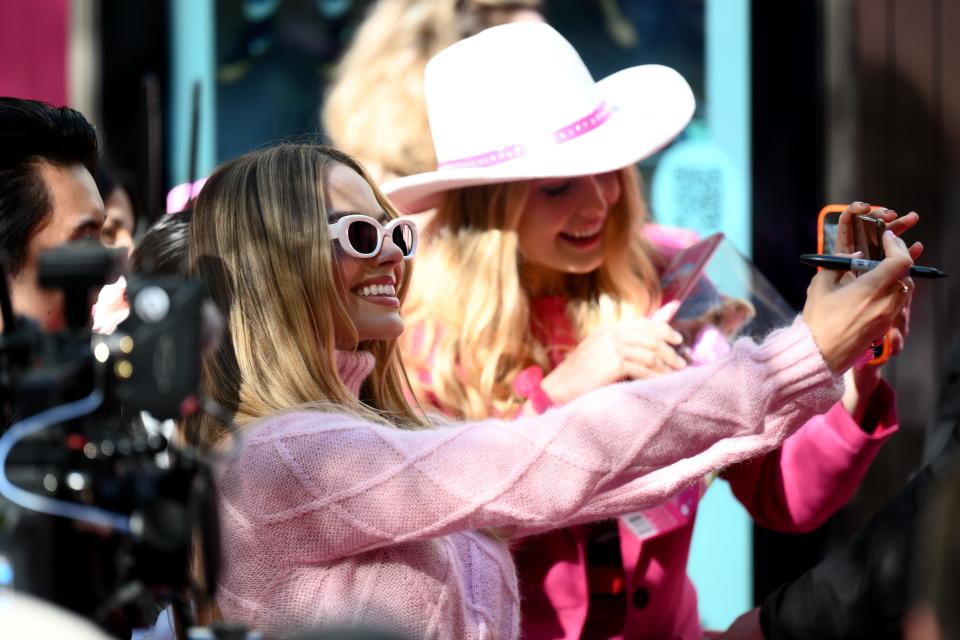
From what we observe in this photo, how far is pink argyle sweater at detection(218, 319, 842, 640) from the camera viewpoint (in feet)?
6.75

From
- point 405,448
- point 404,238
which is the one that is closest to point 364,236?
point 404,238

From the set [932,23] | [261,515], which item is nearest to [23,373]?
[261,515]

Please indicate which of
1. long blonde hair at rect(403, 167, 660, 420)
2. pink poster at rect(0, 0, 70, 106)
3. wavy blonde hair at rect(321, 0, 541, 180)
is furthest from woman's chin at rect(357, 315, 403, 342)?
pink poster at rect(0, 0, 70, 106)

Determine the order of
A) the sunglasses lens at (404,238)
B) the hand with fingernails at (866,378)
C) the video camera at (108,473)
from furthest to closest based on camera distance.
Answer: the hand with fingernails at (866,378)
the sunglasses lens at (404,238)
the video camera at (108,473)

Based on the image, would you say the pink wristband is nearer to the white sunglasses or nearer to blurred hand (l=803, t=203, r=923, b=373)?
the white sunglasses

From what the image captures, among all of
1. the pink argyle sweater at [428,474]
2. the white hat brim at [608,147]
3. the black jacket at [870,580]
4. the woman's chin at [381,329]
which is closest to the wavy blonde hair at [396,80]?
the white hat brim at [608,147]

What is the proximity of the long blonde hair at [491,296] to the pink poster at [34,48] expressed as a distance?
2970mm

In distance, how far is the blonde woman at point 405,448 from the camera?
2062 mm

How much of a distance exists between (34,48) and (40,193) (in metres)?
3.61

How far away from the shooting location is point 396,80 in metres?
4.47

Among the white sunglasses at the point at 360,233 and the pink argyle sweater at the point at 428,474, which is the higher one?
the white sunglasses at the point at 360,233

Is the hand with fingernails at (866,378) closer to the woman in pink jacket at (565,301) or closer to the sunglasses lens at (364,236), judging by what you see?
the woman in pink jacket at (565,301)

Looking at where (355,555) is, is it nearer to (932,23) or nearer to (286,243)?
(286,243)

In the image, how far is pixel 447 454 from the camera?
208 cm
